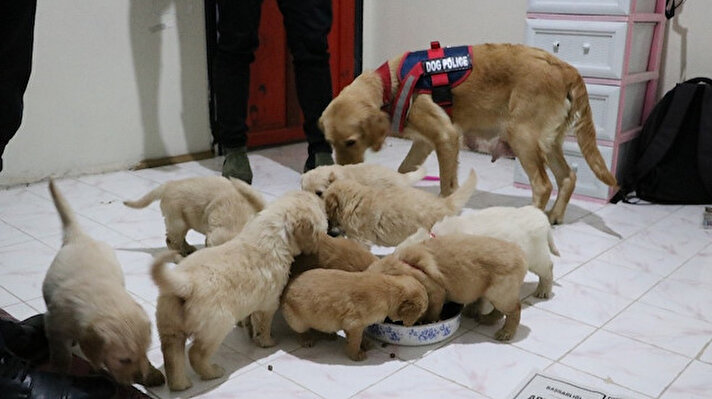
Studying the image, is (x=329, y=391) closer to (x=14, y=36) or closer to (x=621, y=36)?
(x=14, y=36)

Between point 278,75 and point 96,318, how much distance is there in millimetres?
3106

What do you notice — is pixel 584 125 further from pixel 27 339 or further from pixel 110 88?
pixel 110 88

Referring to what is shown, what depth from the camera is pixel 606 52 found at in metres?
2.98

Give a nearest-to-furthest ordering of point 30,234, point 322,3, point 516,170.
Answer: point 30,234 → point 322,3 → point 516,170

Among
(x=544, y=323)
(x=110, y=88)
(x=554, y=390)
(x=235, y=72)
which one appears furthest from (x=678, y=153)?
(x=110, y=88)

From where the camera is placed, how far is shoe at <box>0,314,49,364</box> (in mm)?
1482

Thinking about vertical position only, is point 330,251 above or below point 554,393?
above

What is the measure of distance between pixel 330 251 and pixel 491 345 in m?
0.51

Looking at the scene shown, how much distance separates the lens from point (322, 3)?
311cm

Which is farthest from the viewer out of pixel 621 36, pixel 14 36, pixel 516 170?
pixel 516 170

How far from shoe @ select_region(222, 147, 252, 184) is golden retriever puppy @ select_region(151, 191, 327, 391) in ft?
5.00

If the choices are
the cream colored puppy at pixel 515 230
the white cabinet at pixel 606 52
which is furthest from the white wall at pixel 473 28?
the cream colored puppy at pixel 515 230

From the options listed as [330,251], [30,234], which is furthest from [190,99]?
[330,251]

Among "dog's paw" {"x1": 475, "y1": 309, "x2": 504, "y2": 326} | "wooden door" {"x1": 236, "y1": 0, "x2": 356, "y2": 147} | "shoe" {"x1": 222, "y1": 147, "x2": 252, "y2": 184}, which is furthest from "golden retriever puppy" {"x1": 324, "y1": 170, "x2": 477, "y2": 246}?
"wooden door" {"x1": 236, "y1": 0, "x2": 356, "y2": 147}
